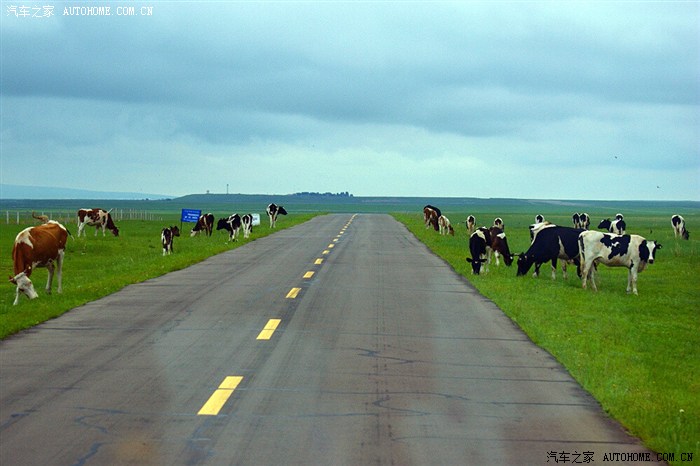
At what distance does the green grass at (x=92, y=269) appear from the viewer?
17.0m

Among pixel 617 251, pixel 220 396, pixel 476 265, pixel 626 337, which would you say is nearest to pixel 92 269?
pixel 476 265

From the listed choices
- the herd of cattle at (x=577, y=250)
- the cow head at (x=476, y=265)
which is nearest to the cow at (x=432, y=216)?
the herd of cattle at (x=577, y=250)

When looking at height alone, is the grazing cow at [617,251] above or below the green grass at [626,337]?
above

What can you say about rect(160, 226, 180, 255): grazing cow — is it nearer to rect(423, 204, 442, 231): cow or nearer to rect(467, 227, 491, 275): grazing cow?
rect(467, 227, 491, 275): grazing cow

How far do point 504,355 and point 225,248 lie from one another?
2676cm

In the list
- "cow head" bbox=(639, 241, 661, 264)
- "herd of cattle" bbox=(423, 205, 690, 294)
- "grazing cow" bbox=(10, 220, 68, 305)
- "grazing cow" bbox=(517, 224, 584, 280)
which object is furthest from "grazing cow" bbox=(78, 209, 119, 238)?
"cow head" bbox=(639, 241, 661, 264)

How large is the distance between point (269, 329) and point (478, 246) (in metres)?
14.9

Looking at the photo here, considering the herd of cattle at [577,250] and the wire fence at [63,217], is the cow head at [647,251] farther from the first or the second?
the wire fence at [63,217]

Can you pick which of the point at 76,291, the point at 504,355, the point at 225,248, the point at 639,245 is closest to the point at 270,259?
the point at 225,248

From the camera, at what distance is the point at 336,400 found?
949 cm

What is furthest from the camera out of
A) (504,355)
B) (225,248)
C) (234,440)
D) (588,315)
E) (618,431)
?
(225,248)

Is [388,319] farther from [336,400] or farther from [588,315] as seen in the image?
[336,400]

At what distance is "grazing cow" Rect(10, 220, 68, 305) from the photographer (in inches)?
757

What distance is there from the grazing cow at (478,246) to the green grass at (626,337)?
1.35ft
